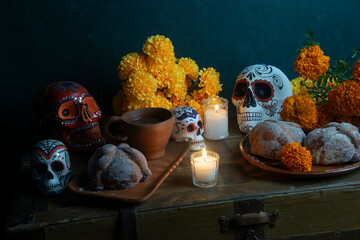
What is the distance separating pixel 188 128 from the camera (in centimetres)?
120

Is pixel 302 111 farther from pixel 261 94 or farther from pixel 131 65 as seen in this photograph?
pixel 131 65

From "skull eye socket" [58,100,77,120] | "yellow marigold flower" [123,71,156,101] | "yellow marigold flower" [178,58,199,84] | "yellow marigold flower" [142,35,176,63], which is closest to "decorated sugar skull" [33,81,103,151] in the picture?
"skull eye socket" [58,100,77,120]

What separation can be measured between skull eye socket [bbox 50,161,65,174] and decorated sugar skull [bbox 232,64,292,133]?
623 millimetres

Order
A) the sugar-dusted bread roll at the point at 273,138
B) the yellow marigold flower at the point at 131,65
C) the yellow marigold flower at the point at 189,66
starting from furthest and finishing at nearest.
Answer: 1. the yellow marigold flower at the point at 189,66
2. the yellow marigold flower at the point at 131,65
3. the sugar-dusted bread roll at the point at 273,138

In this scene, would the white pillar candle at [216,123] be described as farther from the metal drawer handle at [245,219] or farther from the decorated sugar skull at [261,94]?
the metal drawer handle at [245,219]

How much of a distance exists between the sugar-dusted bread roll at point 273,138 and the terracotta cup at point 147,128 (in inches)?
9.9

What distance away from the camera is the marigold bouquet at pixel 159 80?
121 centimetres

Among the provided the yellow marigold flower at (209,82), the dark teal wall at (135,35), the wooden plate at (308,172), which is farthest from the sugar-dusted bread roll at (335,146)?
the dark teal wall at (135,35)

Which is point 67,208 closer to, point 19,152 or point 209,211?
point 209,211

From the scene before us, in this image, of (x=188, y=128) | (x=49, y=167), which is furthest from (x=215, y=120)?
(x=49, y=167)

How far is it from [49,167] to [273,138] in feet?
1.97

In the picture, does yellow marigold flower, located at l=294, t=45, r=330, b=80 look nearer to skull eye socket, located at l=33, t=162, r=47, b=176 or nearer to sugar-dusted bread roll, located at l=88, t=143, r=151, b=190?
sugar-dusted bread roll, located at l=88, t=143, r=151, b=190

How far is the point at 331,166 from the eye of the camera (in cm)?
98

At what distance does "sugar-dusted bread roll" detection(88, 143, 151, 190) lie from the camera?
0.93m
